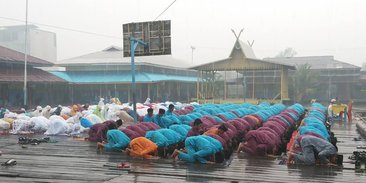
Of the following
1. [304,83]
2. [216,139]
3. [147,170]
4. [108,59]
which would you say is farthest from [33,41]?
[147,170]

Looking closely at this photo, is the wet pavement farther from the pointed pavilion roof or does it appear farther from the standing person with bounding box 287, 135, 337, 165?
the pointed pavilion roof

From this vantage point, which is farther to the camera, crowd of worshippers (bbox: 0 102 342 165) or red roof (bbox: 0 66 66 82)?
red roof (bbox: 0 66 66 82)

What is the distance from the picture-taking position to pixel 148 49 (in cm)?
1673

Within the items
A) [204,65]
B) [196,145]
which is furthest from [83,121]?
[204,65]

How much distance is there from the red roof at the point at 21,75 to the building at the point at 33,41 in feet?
125

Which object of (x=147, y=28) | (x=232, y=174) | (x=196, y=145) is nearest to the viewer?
(x=232, y=174)

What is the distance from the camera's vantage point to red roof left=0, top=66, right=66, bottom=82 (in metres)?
27.7

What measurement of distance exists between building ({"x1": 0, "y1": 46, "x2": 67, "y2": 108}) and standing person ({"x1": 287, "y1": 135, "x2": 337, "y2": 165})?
22.5 metres

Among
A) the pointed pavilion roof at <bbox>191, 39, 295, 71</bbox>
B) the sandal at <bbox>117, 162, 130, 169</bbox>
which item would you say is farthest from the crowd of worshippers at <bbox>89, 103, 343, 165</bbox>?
the pointed pavilion roof at <bbox>191, 39, 295, 71</bbox>

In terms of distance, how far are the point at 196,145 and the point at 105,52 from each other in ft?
120

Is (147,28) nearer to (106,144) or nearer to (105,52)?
(106,144)

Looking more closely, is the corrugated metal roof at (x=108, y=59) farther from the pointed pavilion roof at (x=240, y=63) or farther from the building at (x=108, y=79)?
the pointed pavilion roof at (x=240, y=63)

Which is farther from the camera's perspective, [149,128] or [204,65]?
[204,65]

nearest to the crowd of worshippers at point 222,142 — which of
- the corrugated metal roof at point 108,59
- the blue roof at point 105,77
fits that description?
the blue roof at point 105,77
